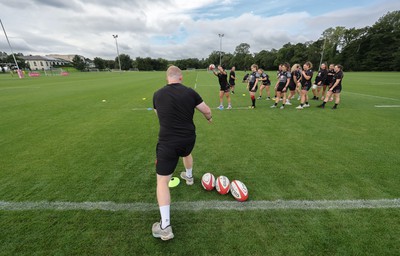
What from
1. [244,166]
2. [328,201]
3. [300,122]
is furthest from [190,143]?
[300,122]

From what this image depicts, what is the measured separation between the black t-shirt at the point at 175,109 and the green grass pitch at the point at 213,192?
1242 millimetres

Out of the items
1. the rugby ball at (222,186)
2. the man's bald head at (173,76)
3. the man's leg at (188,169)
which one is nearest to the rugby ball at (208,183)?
the rugby ball at (222,186)

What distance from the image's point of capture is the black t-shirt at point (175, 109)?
246cm

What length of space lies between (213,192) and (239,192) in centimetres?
47

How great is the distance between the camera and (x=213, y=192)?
3.29 metres

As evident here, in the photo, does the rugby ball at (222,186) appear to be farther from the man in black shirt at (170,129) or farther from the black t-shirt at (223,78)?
the black t-shirt at (223,78)

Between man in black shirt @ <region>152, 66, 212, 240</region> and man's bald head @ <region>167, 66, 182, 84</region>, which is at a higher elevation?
man's bald head @ <region>167, 66, 182, 84</region>

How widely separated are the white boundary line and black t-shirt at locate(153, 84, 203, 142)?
118 centimetres

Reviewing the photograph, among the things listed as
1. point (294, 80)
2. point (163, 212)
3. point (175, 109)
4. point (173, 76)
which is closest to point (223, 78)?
point (294, 80)

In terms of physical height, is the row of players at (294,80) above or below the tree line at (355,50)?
below

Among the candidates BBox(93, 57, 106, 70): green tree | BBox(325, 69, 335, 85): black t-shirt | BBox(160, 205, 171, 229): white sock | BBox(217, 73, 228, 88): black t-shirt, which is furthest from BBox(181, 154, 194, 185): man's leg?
BBox(93, 57, 106, 70): green tree

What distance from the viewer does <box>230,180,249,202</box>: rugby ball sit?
9.92 ft

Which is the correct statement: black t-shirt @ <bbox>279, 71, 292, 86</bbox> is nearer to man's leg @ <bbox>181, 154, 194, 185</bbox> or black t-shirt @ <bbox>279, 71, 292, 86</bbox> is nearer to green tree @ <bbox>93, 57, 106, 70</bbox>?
man's leg @ <bbox>181, 154, 194, 185</bbox>

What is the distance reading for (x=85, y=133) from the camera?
20.3 feet
